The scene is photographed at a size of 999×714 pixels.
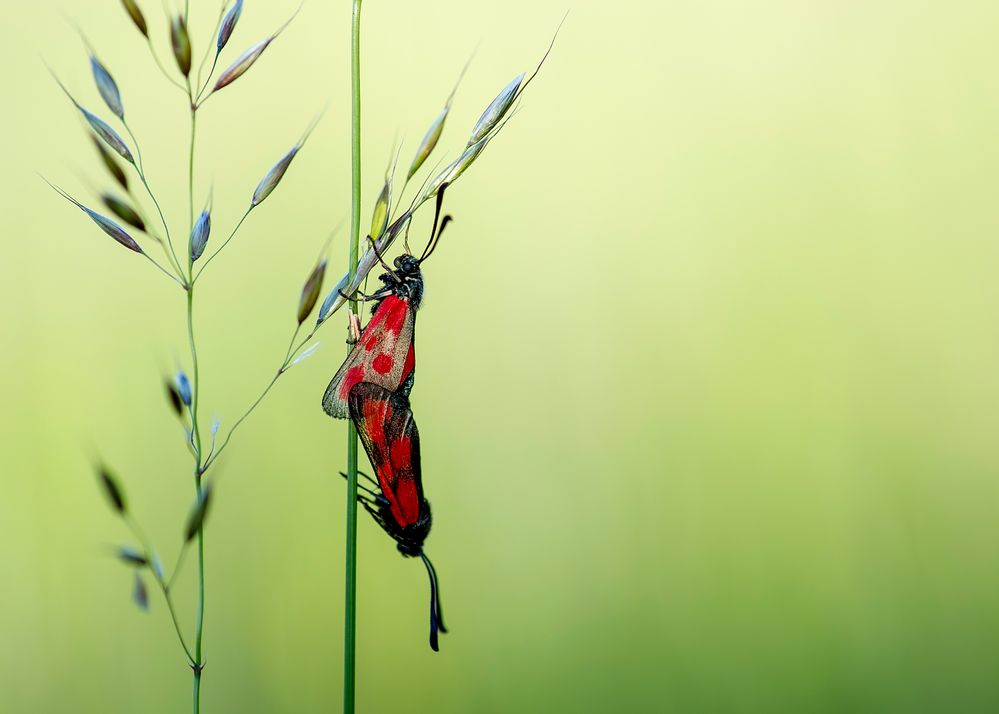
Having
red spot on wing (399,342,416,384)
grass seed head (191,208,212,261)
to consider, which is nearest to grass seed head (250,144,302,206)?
grass seed head (191,208,212,261)

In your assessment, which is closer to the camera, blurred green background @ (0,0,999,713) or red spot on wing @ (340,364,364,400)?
red spot on wing @ (340,364,364,400)

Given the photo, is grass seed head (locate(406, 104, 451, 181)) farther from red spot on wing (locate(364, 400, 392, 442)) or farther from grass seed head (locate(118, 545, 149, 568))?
grass seed head (locate(118, 545, 149, 568))

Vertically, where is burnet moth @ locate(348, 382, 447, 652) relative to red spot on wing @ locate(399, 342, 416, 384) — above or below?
below

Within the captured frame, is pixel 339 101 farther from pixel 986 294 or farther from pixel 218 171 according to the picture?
pixel 986 294

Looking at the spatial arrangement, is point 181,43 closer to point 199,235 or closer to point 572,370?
point 199,235

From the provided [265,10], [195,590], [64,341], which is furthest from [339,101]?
[195,590]

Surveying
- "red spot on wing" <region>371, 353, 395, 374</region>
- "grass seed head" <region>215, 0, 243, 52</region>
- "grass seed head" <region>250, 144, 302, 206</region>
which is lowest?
"red spot on wing" <region>371, 353, 395, 374</region>

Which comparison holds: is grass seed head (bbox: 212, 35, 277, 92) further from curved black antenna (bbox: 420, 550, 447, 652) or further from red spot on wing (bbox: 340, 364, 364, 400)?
curved black antenna (bbox: 420, 550, 447, 652)
